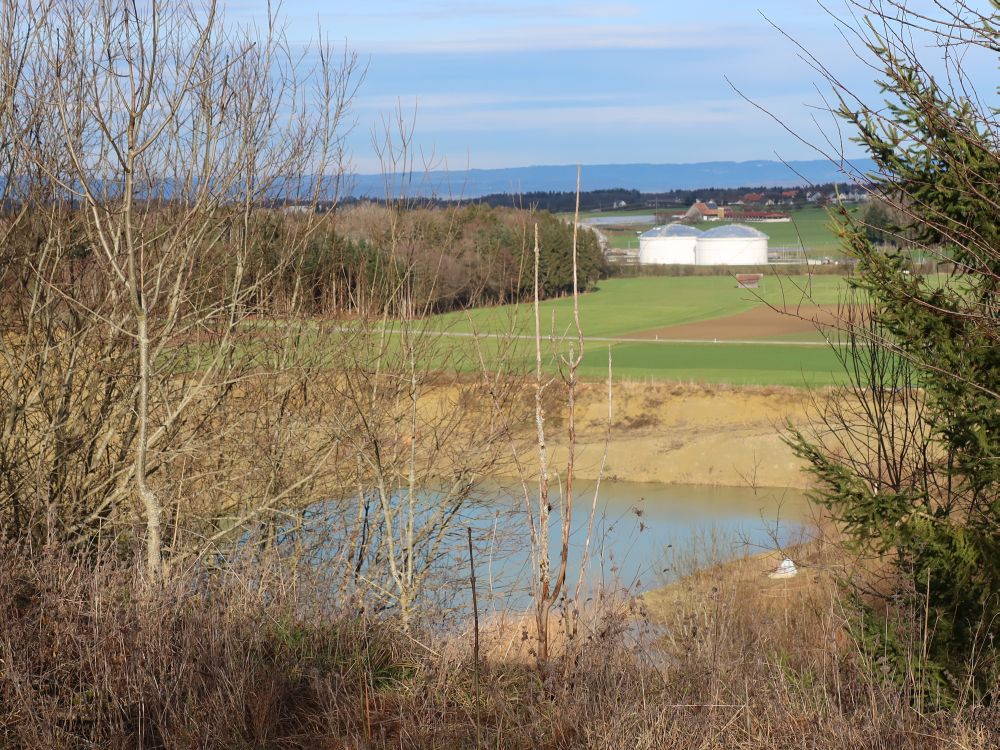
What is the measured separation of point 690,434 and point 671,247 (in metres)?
76.6

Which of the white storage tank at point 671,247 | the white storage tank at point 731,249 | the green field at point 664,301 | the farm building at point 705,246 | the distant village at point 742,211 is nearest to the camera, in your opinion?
the green field at point 664,301

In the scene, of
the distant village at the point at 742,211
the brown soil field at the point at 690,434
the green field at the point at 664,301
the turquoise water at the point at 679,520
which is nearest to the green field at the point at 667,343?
the green field at the point at 664,301

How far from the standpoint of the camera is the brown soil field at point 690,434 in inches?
1224

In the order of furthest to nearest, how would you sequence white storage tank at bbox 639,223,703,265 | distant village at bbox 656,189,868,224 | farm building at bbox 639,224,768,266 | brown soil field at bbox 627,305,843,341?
distant village at bbox 656,189,868,224
white storage tank at bbox 639,223,703,265
farm building at bbox 639,224,768,266
brown soil field at bbox 627,305,843,341

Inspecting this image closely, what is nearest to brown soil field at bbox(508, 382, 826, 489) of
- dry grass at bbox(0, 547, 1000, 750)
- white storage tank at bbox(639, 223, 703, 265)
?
dry grass at bbox(0, 547, 1000, 750)

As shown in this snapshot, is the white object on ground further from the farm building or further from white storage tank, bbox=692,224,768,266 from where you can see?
→ white storage tank, bbox=692,224,768,266

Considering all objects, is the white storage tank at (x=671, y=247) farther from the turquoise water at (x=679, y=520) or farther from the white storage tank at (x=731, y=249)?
the turquoise water at (x=679, y=520)

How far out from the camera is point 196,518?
959cm

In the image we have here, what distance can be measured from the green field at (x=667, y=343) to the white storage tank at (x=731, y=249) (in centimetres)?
2815

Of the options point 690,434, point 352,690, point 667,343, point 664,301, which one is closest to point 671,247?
point 664,301

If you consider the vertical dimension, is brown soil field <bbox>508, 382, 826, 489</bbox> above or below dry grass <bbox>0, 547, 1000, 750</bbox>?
below

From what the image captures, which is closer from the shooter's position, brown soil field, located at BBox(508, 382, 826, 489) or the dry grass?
the dry grass

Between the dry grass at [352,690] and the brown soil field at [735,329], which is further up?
the dry grass at [352,690]

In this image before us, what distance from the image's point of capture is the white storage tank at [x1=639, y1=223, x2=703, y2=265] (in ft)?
354
